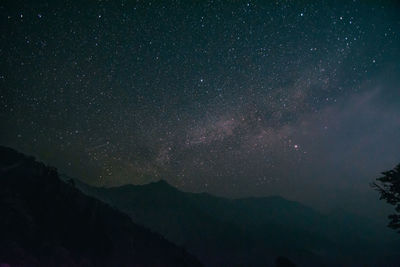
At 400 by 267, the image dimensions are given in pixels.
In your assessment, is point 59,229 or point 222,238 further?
point 222,238

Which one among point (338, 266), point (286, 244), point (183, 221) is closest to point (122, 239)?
point (183, 221)

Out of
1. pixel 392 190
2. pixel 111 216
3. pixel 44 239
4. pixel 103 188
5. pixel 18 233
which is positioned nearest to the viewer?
pixel 392 190

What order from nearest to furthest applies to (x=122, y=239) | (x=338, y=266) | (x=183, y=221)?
(x=122, y=239)
(x=338, y=266)
(x=183, y=221)

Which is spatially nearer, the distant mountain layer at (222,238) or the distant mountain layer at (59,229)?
the distant mountain layer at (59,229)

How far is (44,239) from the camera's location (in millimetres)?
35562

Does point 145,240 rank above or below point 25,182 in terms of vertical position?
below

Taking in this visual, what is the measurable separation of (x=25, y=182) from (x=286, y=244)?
144673 millimetres

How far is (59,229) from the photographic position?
4081cm

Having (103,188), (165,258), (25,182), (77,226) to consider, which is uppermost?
(103,188)

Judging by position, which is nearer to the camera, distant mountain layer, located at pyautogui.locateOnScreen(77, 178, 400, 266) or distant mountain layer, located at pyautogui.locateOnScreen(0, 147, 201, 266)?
distant mountain layer, located at pyautogui.locateOnScreen(0, 147, 201, 266)

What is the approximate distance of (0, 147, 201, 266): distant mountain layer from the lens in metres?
32.9

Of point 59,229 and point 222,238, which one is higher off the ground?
point 222,238

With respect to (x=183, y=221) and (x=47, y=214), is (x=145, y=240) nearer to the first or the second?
(x=47, y=214)

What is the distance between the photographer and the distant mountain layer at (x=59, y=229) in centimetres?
3291
